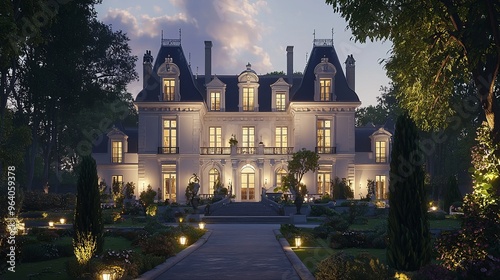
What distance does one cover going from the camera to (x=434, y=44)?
61.6ft

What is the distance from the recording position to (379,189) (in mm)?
54125

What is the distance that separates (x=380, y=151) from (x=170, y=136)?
1729 centimetres

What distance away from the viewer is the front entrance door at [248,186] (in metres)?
52.9

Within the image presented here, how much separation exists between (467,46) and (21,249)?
12.7m

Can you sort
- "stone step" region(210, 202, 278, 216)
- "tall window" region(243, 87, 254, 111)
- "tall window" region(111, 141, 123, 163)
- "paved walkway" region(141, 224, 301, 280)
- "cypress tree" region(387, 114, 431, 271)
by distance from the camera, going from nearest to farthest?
"cypress tree" region(387, 114, 431, 271), "paved walkway" region(141, 224, 301, 280), "stone step" region(210, 202, 278, 216), "tall window" region(243, 87, 254, 111), "tall window" region(111, 141, 123, 163)

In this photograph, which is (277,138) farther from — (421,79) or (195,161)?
(421,79)

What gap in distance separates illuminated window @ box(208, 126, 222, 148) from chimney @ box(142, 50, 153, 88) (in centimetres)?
654

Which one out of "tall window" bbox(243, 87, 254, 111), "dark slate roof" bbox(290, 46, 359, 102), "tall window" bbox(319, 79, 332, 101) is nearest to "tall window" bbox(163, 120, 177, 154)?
"tall window" bbox(243, 87, 254, 111)

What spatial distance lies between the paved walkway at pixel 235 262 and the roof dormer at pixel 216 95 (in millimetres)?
31420

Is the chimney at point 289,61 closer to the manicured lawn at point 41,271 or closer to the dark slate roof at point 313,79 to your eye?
the dark slate roof at point 313,79

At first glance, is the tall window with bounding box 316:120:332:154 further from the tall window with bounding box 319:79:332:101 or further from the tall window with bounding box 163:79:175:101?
the tall window with bounding box 163:79:175:101

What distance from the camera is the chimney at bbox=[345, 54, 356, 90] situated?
5503 centimetres

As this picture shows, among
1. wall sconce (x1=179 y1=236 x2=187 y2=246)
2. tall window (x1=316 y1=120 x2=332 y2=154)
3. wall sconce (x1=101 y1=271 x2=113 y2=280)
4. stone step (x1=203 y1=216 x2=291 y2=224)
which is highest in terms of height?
tall window (x1=316 y1=120 x2=332 y2=154)

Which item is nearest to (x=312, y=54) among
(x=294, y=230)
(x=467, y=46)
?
(x=294, y=230)
